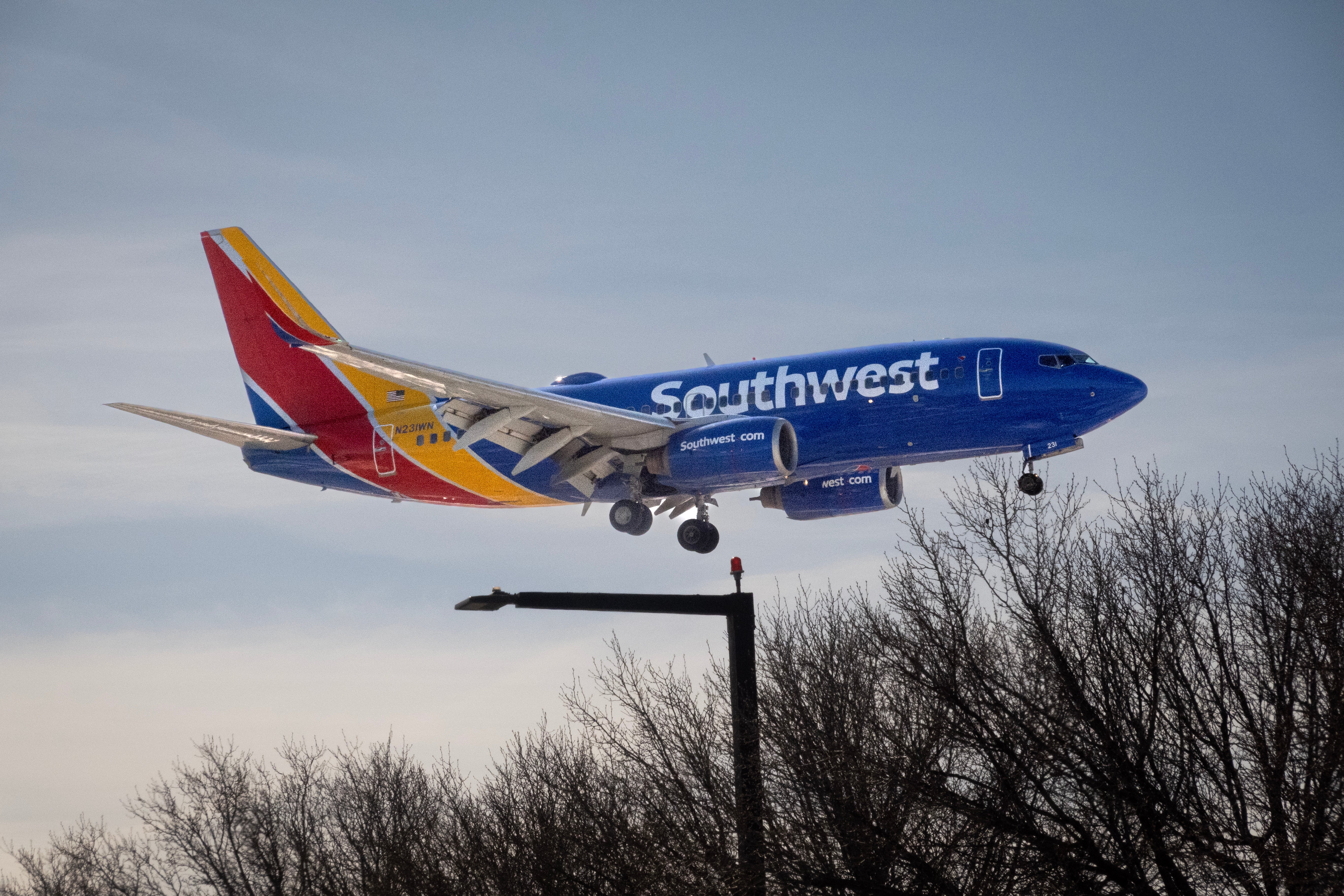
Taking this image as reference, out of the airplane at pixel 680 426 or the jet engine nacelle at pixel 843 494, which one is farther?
the jet engine nacelle at pixel 843 494

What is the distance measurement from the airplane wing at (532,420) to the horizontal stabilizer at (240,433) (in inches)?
278

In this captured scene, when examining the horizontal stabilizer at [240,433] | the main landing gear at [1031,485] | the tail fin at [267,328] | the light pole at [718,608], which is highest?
the tail fin at [267,328]

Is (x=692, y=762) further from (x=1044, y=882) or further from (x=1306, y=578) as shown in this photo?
(x=1306, y=578)

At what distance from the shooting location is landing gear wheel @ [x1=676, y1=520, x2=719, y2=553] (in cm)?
3691

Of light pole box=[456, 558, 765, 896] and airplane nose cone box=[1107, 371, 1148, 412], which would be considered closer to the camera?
light pole box=[456, 558, 765, 896]

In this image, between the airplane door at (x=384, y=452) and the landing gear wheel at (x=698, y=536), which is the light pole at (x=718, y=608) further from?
the airplane door at (x=384, y=452)

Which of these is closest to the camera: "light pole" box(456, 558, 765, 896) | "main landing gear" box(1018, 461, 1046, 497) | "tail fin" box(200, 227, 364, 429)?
"light pole" box(456, 558, 765, 896)

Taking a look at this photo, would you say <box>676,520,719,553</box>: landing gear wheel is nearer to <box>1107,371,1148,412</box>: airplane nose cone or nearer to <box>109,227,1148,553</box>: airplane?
<box>109,227,1148,553</box>: airplane

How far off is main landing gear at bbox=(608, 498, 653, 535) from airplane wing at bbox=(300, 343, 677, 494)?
117 cm

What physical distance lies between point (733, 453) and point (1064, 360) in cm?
816

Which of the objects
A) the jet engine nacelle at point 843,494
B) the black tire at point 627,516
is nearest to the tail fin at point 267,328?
the black tire at point 627,516

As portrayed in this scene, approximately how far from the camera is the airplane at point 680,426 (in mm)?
30906

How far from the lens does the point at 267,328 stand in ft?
145

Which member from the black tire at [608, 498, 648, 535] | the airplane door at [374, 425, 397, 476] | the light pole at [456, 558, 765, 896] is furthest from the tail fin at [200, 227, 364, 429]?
the light pole at [456, 558, 765, 896]
